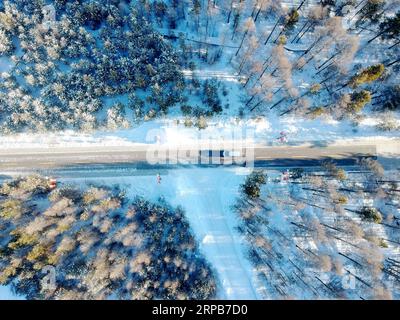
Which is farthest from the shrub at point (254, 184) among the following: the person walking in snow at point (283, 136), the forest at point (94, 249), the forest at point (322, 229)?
the forest at point (94, 249)

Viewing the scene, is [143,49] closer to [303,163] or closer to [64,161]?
[64,161]

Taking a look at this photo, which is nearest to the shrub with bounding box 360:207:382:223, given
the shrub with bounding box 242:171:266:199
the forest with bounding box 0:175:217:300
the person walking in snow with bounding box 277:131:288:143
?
the shrub with bounding box 242:171:266:199

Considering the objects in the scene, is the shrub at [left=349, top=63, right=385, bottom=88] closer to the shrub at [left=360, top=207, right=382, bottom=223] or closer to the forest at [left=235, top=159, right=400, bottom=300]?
the forest at [left=235, top=159, right=400, bottom=300]

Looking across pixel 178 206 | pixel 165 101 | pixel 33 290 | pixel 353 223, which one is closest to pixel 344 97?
pixel 353 223

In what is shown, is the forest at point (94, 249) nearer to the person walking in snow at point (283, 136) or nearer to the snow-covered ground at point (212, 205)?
the snow-covered ground at point (212, 205)

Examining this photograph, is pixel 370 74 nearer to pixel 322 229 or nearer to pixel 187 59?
pixel 322 229

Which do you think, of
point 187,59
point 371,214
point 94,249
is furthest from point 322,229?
point 94,249

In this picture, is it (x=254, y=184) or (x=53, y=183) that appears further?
(x=53, y=183)

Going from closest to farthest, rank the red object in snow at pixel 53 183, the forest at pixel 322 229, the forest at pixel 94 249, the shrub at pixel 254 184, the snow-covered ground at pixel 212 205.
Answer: the forest at pixel 94 249, the forest at pixel 322 229, the shrub at pixel 254 184, the snow-covered ground at pixel 212 205, the red object in snow at pixel 53 183
